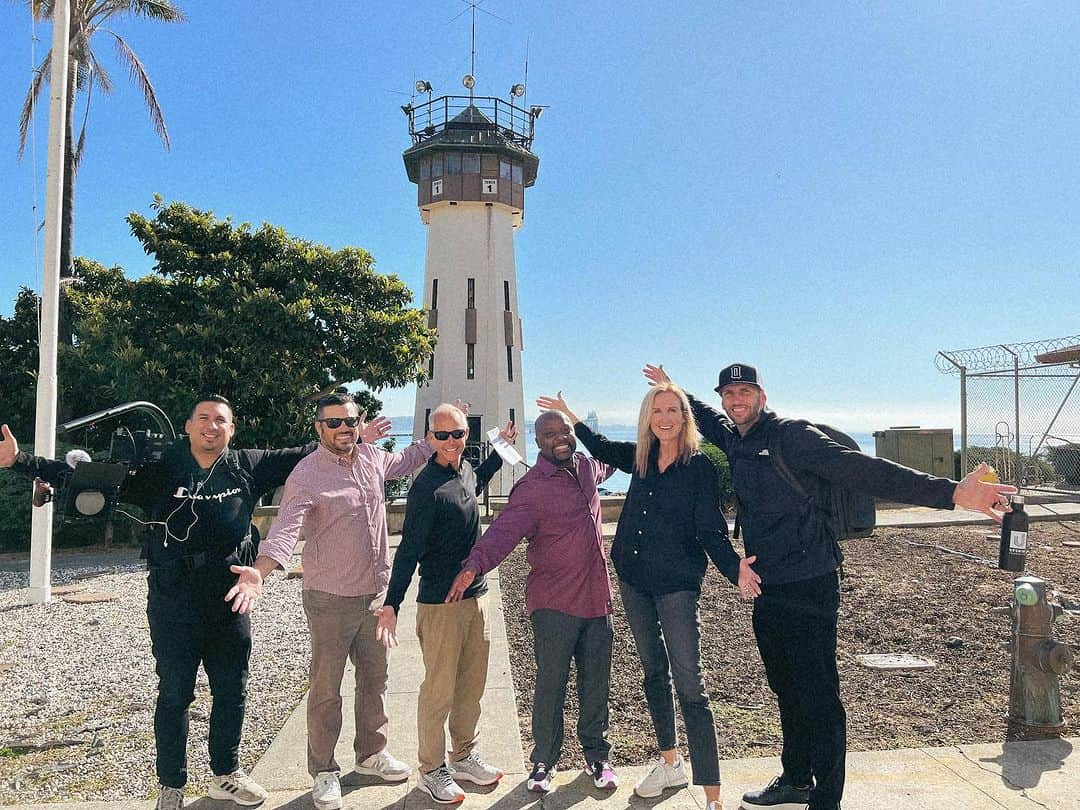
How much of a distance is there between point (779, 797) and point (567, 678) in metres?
1.17

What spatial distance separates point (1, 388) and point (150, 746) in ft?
52.6

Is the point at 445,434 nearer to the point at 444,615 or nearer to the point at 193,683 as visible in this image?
the point at 444,615

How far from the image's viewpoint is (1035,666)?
4.44 m

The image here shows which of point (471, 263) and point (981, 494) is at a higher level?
point (471, 263)

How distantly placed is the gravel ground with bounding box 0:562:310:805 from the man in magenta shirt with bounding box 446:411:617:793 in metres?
1.98

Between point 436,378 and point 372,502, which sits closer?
point 372,502

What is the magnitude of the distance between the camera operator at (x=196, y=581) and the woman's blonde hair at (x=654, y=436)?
2035mm

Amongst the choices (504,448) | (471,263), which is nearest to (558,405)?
(504,448)

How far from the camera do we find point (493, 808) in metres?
3.66

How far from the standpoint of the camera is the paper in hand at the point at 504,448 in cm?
422

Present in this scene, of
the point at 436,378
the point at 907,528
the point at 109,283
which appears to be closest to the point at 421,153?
the point at 436,378

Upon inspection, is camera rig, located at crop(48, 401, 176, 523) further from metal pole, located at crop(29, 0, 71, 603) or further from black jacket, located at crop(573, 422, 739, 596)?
metal pole, located at crop(29, 0, 71, 603)

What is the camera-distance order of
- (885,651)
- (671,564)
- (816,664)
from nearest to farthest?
1. (816,664)
2. (671,564)
3. (885,651)

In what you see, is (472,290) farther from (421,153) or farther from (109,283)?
(109,283)
